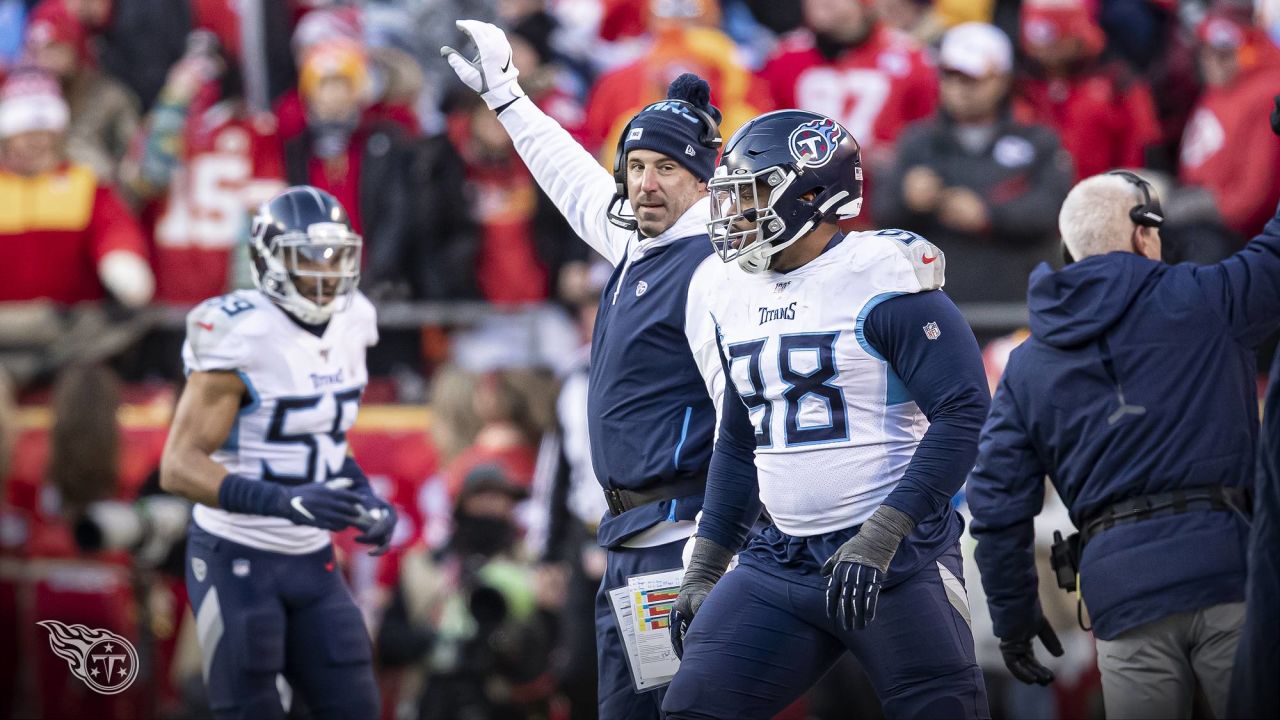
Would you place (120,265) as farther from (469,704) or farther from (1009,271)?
(1009,271)

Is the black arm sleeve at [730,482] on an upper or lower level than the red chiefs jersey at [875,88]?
lower

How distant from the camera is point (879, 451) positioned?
4.43 metres

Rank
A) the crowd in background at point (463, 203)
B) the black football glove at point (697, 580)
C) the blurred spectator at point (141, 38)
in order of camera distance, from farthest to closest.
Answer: the blurred spectator at point (141, 38) < the crowd in background at point (463, 203) < the black football glove at point (697, 580)

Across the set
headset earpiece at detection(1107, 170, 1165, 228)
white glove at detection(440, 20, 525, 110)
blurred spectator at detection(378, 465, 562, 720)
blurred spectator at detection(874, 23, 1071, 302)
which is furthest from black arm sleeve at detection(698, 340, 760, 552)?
blurred spectator at detection(874, 23, 1071, 302)

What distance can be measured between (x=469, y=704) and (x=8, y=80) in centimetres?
496

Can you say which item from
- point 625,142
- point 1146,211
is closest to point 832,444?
point 1146,211

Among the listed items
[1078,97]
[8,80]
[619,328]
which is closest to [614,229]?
[619,328]

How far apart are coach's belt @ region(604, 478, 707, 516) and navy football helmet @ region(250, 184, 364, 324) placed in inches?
55.8

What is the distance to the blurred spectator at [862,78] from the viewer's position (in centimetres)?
936

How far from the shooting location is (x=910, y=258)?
4.43 metres

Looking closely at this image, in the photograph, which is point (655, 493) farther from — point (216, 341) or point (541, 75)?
point (541, 75)

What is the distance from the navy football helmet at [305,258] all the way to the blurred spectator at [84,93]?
5.00 m

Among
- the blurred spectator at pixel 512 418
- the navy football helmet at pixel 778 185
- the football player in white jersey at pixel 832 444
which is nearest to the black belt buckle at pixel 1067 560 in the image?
the football player in white jersey at pixel 832 444

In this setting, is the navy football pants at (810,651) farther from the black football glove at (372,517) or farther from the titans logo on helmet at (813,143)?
the black football glove at (372,517)
